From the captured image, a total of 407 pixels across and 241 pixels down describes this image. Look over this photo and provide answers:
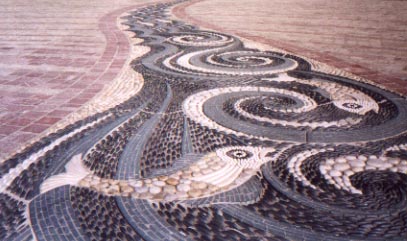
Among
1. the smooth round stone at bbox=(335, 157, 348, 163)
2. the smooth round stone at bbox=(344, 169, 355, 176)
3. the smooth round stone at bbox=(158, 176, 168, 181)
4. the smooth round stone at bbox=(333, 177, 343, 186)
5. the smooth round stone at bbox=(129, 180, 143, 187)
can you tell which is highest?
the smooth round stone at bbox=(335, 157, 348, 163)

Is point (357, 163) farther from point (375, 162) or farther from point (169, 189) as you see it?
point (169, 189)

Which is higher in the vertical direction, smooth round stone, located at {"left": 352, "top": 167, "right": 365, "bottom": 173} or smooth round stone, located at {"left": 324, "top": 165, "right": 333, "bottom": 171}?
smooth round stone, located at {"left": 352, "top": 167, "right": 365, "bottom": 173}

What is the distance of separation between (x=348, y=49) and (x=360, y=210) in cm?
321

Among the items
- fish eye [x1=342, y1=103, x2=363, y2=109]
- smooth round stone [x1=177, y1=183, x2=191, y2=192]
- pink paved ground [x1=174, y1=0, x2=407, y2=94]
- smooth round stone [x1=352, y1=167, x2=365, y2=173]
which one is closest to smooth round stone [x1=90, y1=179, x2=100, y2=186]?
smooth round stone [x1=177, y1=183, x2=191, y2=192]

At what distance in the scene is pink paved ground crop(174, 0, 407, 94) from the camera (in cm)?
365

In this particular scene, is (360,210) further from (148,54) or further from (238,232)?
(148,54)

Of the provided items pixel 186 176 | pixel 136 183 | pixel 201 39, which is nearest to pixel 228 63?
pixel 201 39

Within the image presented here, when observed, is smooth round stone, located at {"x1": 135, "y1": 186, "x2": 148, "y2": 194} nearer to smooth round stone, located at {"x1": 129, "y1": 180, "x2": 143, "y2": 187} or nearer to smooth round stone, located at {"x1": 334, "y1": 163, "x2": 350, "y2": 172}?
smooth round stone, located at {"x1": 129, "y1": 180, "x2": 143, "y2": 187}

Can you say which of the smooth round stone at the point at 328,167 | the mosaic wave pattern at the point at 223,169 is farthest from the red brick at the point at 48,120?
the smooth round stone at the point at 328,167

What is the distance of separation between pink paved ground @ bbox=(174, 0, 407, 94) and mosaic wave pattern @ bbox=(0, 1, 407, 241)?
A: 824mm

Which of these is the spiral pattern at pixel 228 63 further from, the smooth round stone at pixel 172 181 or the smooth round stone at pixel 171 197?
the smooth round stone at pixel 171 197

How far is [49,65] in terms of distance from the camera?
375 centimetres

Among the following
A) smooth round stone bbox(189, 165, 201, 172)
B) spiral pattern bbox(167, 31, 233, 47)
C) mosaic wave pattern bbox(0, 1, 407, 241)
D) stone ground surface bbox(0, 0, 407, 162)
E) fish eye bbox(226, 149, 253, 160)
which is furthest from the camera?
spiral pattern bbox(167, 31, 233, 47)

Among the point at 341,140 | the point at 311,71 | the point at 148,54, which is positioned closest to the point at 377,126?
the point at 341,140
